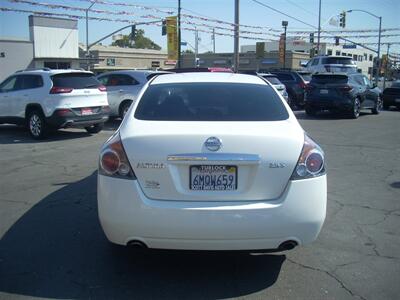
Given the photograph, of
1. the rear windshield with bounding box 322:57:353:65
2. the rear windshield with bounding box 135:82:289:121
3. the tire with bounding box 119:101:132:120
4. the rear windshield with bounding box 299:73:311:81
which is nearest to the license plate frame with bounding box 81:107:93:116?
the tire with bounding box 119:101:132:120

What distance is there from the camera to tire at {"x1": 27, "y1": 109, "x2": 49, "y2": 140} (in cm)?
1188

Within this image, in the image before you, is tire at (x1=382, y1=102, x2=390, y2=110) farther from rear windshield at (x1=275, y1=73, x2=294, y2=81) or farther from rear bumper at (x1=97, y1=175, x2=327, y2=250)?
rear bumper at (x1=97, y1=175, x2=327, y2=250)

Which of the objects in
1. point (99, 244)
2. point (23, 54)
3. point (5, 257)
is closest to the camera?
point (5, 257)

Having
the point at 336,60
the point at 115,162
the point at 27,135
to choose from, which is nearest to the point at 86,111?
the point at 27,135

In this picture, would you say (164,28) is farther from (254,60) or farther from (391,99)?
(254,60)

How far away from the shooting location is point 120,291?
376 centimetres

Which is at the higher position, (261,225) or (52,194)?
(261,225)

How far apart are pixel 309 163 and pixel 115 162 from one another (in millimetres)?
1535

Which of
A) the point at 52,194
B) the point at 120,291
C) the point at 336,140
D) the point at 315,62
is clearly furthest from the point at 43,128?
the point at 315,62

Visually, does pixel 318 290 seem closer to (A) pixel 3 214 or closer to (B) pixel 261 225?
(B) pixel 261 225

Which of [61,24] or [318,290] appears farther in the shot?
[61,24]

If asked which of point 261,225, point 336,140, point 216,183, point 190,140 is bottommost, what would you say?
point 336,140

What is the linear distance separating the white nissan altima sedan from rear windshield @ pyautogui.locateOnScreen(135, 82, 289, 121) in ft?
1.16

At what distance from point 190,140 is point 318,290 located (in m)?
1.57
